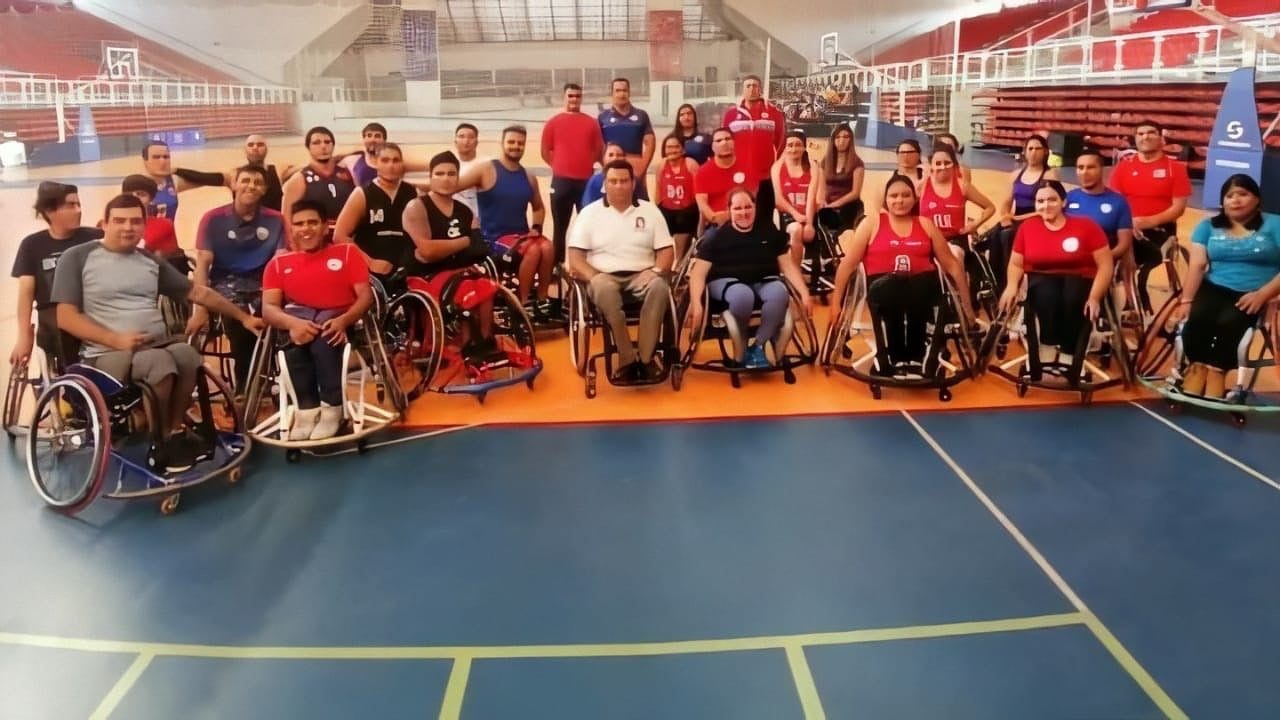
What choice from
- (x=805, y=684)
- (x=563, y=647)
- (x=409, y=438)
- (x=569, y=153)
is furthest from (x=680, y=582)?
(x=569, y=153)

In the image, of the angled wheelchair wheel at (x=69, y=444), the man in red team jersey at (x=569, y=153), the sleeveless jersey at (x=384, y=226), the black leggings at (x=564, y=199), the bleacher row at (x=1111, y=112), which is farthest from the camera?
the bleacher row at (x=1111, y=112)

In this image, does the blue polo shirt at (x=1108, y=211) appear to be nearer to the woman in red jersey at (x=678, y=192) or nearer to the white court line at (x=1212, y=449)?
the white court line at (x=1212, y=449)

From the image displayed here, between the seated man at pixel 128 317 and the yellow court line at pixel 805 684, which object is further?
the seated man at pixel 128 317

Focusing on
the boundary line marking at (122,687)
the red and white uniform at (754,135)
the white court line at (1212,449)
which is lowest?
the boundary line marking at (122,687)

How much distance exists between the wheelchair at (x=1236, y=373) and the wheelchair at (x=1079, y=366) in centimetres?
12

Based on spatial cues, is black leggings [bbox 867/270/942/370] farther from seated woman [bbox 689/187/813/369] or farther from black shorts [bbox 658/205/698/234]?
black shorts [bbox 658/205/698/234]

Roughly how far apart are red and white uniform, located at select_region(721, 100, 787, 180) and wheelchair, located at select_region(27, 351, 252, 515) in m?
3.79

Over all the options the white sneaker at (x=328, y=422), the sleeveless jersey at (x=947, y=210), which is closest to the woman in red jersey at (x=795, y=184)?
the sleeveless jersey at (x=947, y=210)

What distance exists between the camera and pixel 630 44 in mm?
7715

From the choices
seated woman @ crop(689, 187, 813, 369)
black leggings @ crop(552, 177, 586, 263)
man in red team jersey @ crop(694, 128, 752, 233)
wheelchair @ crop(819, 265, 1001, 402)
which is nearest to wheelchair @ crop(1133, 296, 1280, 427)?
wheelchair @ crop(819, 265, 1001, 402)

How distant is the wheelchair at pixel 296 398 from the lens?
131 inches

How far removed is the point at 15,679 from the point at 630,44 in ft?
21.9

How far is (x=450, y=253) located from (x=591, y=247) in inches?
25.3

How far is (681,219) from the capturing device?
545 centimetres
